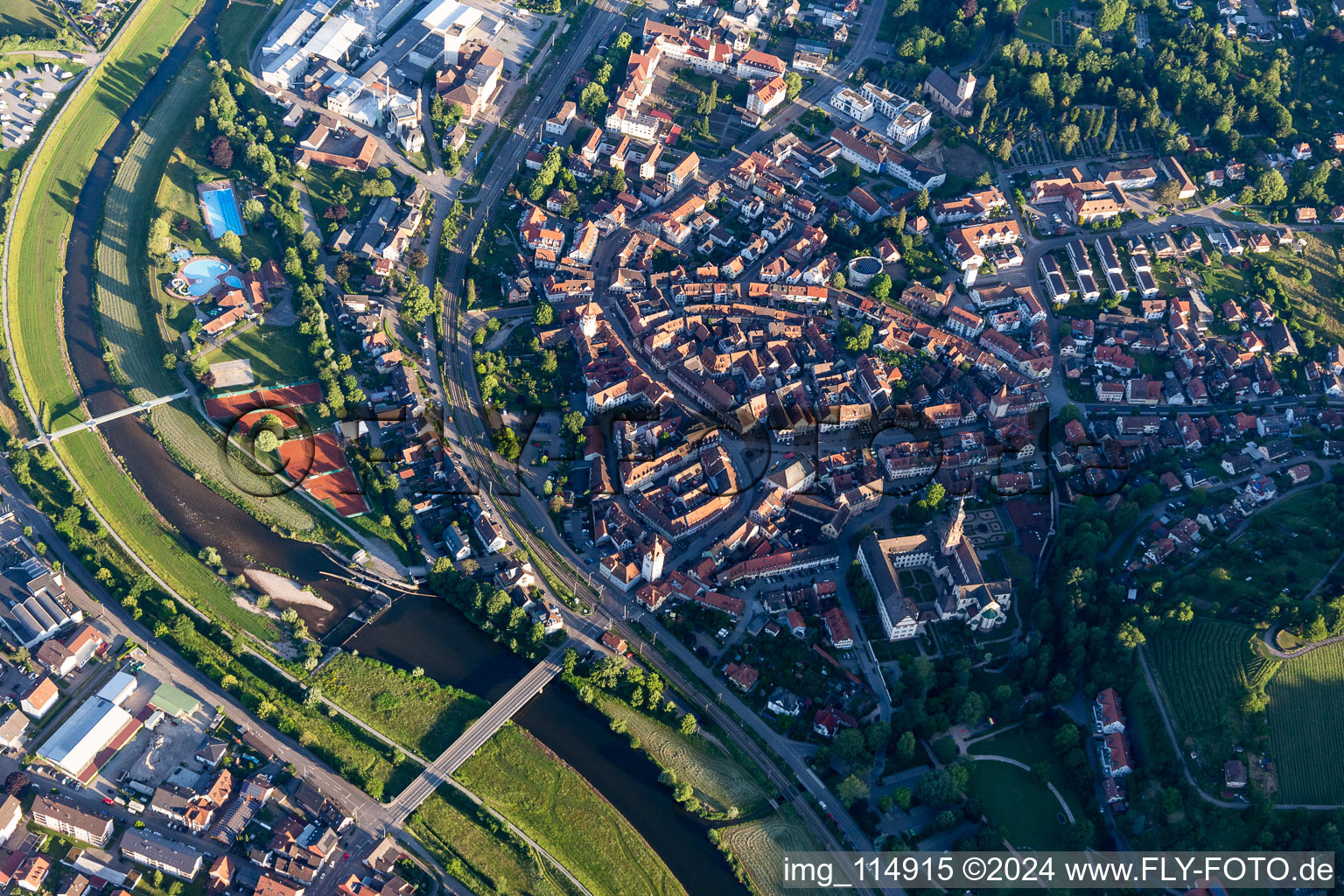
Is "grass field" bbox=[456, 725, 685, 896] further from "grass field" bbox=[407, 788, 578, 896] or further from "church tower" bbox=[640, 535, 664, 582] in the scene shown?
"church tower" bbox=[640, 535, 664, 582]

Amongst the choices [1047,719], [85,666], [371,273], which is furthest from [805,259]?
[85,666]

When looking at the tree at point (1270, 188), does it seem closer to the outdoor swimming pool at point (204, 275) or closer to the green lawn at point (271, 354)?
the green lawn at point (271, 354)

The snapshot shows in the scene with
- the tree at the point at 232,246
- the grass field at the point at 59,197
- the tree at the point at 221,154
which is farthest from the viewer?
the tree at the point at 221,154

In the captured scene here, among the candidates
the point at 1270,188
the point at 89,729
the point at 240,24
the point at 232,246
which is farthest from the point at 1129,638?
the point at 240,24

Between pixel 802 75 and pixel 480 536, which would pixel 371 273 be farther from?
pixel 802 75

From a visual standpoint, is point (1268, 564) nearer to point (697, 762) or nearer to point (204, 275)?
point (697, 762)

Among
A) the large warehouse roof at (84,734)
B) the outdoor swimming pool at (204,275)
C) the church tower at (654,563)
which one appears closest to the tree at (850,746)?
the church tower at (654,563)
